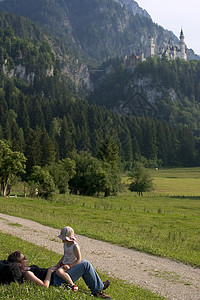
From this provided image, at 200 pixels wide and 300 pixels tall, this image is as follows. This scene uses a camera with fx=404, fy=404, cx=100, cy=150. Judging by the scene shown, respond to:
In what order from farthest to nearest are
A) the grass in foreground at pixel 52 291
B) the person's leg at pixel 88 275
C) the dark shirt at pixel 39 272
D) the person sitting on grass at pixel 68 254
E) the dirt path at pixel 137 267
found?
the dirt path at pixel 137 267 < the dark shirt at pixel 39 272 < the person sitting on grass at pixel 68 254 < the person's leg at pixel 88 275 < the grass in foreground at pixel 52 291

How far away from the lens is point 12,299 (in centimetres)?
965

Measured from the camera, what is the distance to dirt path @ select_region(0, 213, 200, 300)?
12.8m

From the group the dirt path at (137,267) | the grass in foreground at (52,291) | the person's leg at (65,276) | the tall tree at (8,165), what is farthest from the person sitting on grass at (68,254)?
the tall tree at (8,165)

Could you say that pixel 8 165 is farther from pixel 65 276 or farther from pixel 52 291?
pixel 52 291

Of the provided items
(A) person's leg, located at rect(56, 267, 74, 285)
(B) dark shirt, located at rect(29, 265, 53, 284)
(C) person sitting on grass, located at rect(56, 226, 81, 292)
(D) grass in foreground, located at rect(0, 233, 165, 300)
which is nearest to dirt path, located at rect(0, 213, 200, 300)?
(D) grass in foreground, located at rect(0, 233, 165, 300)

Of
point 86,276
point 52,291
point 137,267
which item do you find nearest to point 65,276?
point 86,276

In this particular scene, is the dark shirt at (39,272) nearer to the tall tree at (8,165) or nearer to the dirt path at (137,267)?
the dirt path at (137,267)

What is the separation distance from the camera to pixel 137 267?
15.6 meters

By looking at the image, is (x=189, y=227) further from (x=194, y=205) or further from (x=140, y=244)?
(x=194, y=205)

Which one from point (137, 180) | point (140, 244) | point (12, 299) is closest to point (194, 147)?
point (137, 180)

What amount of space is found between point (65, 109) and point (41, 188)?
14032cm

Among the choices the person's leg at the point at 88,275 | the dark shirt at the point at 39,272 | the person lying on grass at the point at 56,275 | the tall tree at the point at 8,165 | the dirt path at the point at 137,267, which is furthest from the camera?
the tall tree at the point at 8,165

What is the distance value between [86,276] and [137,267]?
15.4 feet

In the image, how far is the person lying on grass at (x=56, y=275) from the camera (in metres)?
11.1
